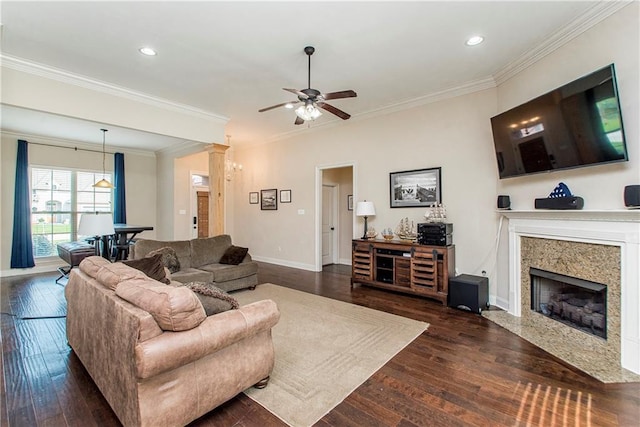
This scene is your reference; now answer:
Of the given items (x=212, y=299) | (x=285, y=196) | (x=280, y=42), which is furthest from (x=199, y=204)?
(x=212, y=299)

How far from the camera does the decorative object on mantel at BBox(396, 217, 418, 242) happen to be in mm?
4737

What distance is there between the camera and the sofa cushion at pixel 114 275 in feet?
6.73

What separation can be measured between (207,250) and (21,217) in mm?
4323

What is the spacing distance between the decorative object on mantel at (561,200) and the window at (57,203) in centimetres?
888

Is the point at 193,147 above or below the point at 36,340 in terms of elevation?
above

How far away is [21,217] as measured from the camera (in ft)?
19.4

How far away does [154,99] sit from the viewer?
4715 millimetres

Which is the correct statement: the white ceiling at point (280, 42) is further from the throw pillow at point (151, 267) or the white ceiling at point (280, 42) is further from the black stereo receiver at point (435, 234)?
the throw pillow at point (151, 267)

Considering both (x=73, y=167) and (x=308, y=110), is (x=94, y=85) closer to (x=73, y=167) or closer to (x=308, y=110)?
(x=308, y=110)

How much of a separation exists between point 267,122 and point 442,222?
387 centimetres

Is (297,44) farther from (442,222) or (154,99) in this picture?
(442,222)

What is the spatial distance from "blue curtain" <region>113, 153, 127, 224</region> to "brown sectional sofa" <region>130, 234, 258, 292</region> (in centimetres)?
380

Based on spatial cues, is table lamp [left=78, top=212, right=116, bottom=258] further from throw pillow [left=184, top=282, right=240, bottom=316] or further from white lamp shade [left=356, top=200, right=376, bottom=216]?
white lamp shade [left=356, top=200, right=376, bottom=216]

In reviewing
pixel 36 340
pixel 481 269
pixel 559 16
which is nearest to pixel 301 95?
pixel 559 16
